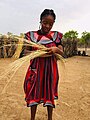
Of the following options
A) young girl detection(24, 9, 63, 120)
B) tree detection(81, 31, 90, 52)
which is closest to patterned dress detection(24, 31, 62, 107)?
young girl detection(24, 9, 63, 120)

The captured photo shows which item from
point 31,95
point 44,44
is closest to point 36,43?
point 44,44

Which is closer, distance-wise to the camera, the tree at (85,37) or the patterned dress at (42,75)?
the patterned dress at (42,75)

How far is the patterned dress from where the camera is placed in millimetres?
2779

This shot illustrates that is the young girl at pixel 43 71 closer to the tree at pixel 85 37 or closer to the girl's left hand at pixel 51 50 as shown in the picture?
the girl's left hand at pixel 51 50

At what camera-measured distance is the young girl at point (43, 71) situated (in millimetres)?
2773

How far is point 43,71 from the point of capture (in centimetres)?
279

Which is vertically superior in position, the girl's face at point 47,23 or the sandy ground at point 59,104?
the girl's face at point 47,23

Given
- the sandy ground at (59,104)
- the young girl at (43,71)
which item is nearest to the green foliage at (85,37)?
the sandy ground at (59,104)

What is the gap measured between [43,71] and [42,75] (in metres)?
0.05

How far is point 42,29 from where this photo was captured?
2.79 meters

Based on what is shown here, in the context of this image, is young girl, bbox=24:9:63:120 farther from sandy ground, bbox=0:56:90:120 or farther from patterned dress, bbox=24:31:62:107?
sandy ground, bbox=0:56:90:120

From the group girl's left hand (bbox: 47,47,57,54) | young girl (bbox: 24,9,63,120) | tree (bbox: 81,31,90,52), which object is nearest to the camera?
girl's left hand (bbox: 47,47,57,54)

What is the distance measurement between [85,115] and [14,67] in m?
1.58

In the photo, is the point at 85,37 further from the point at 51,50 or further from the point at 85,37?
the point at 51,50
